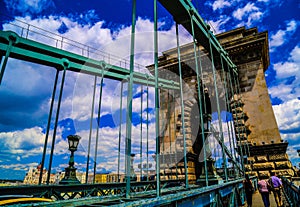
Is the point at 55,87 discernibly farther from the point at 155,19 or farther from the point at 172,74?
the point at 172,74

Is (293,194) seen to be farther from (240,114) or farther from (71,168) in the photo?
(71,168)

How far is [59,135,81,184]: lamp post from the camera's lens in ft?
15.9

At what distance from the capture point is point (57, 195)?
4.36m

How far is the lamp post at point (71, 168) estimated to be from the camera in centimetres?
484

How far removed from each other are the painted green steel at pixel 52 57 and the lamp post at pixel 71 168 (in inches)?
103

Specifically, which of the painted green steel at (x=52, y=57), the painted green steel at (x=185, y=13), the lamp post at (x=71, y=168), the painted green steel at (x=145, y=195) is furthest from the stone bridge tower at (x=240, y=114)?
the lamp post at (x=71, y=168)

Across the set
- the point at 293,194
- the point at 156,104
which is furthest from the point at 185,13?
the point at 293,194

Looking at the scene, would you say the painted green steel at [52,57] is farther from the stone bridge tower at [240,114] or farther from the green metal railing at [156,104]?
the stone bridge tower at [240,114]

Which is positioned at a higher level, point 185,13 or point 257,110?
point 185,13

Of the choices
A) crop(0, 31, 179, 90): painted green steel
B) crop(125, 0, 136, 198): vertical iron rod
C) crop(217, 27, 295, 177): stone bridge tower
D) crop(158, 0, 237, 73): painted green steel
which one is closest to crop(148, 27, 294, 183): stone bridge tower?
crop(217, 27, 295, 177): stone bridge tower

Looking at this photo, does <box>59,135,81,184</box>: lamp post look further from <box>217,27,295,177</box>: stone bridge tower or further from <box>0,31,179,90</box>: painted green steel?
<box>217,27,295,177</box>: stone bridge tower

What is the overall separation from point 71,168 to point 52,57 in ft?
13.7

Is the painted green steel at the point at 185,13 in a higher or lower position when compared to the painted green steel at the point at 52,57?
lower

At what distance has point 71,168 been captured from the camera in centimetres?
507
